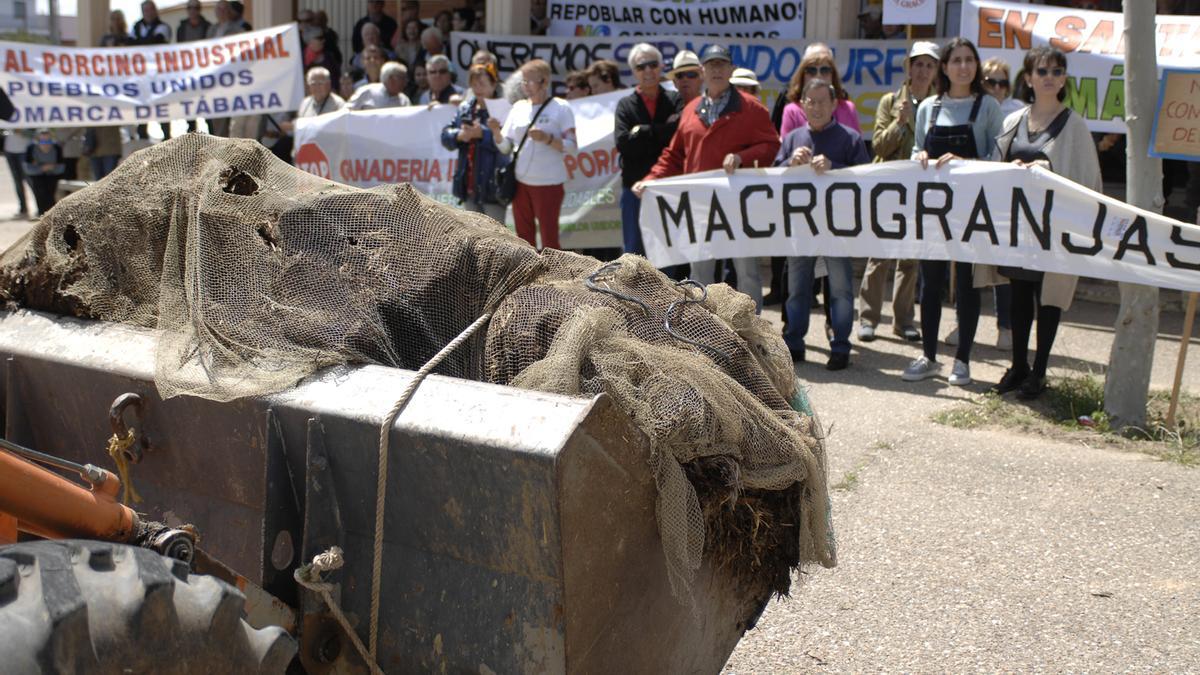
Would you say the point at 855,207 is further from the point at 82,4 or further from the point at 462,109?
the point at 82,4

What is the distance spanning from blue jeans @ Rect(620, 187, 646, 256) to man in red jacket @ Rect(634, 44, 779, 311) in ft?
3.13

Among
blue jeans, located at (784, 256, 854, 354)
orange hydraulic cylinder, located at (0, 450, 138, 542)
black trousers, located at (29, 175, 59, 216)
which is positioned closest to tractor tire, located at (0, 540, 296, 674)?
orange hydraulic cylinder, located at (0, 450, 138, 542)

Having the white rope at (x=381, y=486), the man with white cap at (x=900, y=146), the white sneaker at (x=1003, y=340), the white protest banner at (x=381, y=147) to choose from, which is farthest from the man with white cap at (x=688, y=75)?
the white rope at (x=381, y=486)

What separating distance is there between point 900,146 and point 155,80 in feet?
28.1

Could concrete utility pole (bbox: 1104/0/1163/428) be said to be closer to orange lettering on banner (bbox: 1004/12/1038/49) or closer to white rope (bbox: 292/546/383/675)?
orange lettering on banner (bbox: 1004/12/1038/49)

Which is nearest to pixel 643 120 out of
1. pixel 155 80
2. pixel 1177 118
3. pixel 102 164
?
pixel 1177 118

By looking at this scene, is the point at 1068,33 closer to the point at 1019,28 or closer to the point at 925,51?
the point at 1019,28

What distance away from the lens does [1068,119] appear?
22.3ft

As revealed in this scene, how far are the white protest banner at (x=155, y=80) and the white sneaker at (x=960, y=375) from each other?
788 centimetres

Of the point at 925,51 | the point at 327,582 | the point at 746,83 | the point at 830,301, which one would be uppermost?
the point at 925,51

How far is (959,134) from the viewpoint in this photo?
7.29 metres

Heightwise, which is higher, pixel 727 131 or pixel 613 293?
pixel 727 131

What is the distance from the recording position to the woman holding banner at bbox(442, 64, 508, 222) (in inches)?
384

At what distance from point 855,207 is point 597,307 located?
4.66 meters
